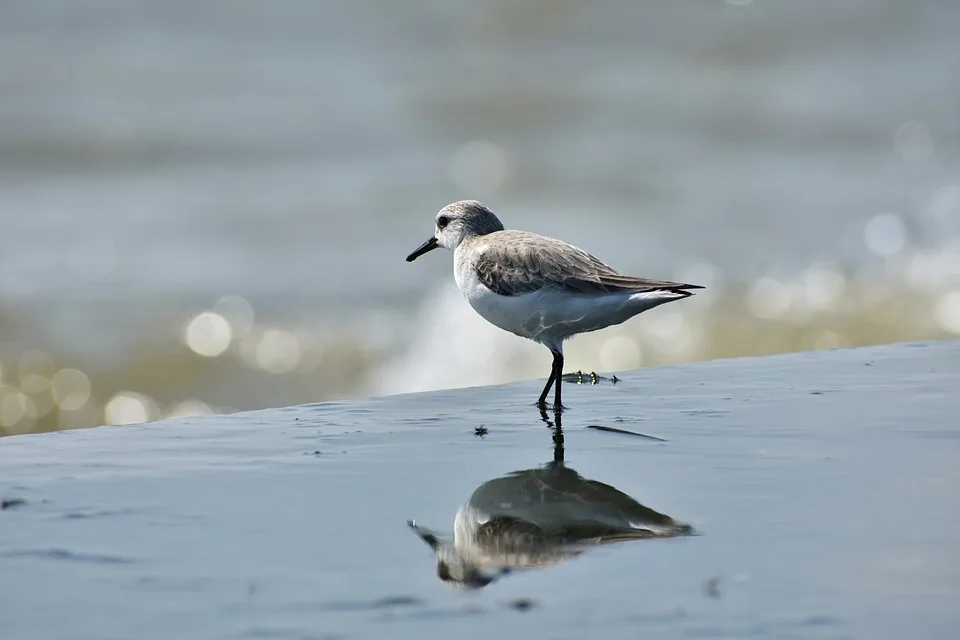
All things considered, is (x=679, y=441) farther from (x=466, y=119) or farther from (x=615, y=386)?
(x=466, y=119)

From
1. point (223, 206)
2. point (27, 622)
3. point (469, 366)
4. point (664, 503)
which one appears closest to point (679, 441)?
point (664, 503)

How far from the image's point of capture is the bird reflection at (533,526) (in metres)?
3.06

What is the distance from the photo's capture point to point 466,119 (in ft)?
56.0

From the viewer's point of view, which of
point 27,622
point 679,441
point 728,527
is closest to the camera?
point 27,622

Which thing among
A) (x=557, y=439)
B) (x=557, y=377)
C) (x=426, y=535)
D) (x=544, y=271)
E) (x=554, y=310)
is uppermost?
(x=544, y=271)

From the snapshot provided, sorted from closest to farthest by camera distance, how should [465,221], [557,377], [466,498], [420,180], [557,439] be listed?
[466,498] < [557,439] < [557,377] < [465,221] < [420,180]

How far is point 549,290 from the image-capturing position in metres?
5.17

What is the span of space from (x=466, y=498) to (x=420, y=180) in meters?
12.1

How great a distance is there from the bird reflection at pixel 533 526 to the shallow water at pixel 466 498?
6 centimetres

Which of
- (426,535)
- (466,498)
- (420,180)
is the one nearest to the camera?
(426,535)

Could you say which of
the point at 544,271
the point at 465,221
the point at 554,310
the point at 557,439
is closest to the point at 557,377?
the point at 554,310

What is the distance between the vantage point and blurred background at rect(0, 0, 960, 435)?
1190 centimetres

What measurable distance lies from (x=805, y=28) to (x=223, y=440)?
1561cm

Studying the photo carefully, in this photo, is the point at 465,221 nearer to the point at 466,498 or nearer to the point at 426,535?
the point at 466,498
